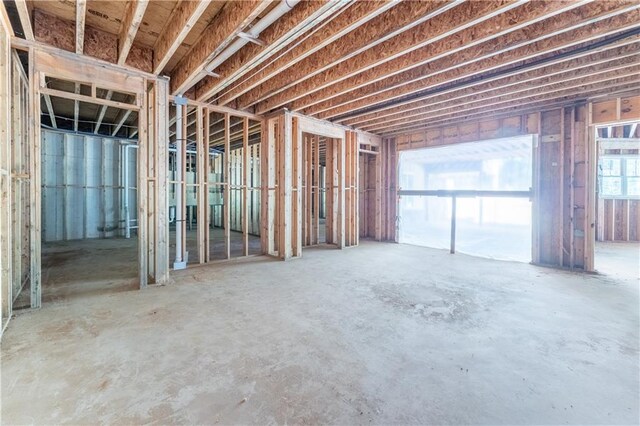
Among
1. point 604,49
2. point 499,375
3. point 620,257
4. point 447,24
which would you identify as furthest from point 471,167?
point 499,375

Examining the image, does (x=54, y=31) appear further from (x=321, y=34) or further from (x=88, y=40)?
(x=321, y=34)

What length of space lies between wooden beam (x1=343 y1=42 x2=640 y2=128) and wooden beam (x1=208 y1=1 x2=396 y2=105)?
7.52 feet

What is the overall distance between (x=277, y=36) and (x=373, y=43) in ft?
3.74

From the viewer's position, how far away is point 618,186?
8516mm

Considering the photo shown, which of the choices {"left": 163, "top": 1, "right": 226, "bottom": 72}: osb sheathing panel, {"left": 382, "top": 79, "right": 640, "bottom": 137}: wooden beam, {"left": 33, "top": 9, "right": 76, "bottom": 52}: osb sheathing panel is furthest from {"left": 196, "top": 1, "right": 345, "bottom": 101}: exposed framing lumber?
{"left": 382, "top": 79, "right": 640, "bottom": 137}: wooden beam

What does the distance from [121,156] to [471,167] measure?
812 inches

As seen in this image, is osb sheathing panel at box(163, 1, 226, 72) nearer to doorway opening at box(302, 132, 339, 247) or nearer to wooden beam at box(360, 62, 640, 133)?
doorway opening at box(302, 132, 339, 247)

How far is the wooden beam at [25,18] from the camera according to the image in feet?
9.18

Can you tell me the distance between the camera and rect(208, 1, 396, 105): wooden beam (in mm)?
2768

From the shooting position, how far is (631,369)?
7.32 feet

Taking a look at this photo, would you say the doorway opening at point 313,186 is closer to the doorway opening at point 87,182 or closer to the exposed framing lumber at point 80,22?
the doorway opening at point 87,182

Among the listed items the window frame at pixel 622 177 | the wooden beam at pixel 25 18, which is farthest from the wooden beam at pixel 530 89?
the wooden beam at pixel 25 18

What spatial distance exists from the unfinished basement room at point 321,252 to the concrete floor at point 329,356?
2 cm

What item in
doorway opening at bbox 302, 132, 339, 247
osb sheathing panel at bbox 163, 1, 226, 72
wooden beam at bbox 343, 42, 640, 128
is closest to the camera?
osb sheathing panel at bbox 163, 1, 226, 72
